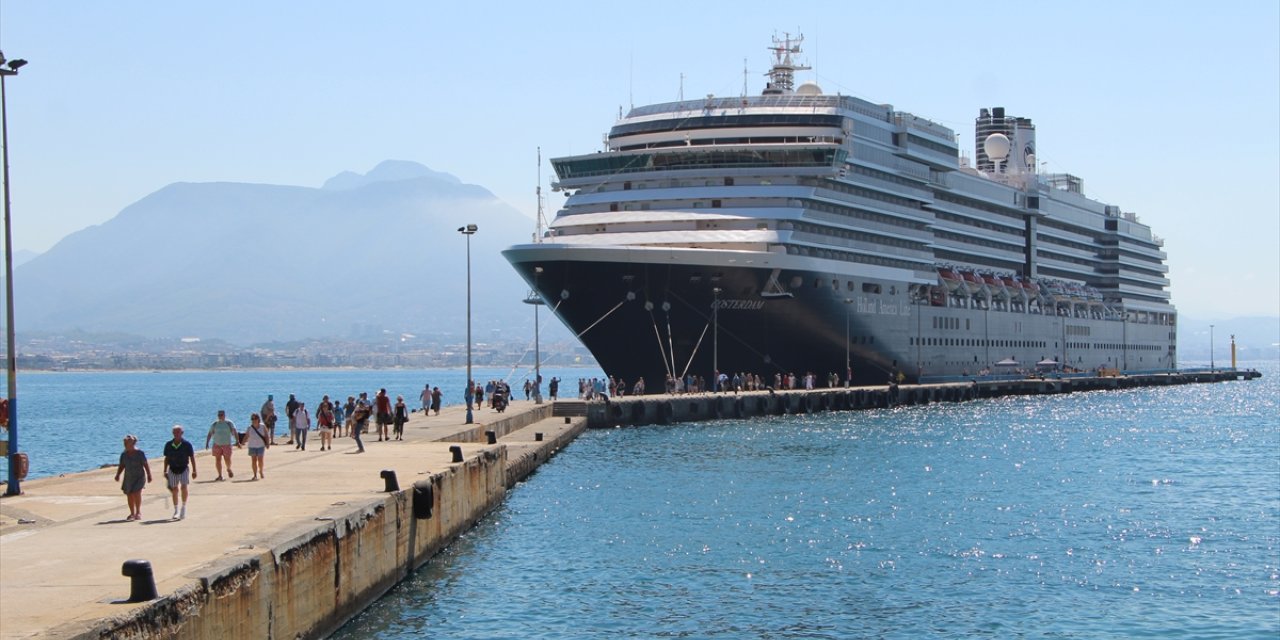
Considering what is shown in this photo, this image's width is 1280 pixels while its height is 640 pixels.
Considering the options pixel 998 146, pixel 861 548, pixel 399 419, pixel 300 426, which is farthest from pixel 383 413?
pixel 998 146

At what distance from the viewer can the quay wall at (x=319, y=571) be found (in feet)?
46.0

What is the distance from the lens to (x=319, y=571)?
18.4 metres

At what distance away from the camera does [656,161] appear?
214 feet

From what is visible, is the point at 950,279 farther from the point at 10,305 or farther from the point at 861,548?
the point at 10,305

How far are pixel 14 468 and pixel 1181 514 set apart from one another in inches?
920

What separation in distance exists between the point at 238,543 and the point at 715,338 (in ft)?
146

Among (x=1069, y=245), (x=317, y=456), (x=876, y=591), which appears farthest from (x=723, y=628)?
(x=1069, y=245)

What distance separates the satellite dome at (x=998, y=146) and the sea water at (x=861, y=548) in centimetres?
5925

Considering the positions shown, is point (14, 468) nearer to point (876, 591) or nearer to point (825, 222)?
point (876, 591)

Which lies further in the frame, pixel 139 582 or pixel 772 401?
pixel 772 401

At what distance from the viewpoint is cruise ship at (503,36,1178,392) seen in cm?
5878

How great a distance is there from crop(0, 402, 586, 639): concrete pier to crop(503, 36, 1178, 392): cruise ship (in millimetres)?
27020

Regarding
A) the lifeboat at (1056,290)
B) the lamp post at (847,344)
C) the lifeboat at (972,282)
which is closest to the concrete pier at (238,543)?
the lamp post at (847,344)

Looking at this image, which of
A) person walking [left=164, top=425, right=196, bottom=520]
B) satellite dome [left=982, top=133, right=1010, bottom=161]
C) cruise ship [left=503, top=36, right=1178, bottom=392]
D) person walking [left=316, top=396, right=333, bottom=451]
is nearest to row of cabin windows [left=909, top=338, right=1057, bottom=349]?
cruise ship [left=503, top=36, right=1178, bottom=392]
